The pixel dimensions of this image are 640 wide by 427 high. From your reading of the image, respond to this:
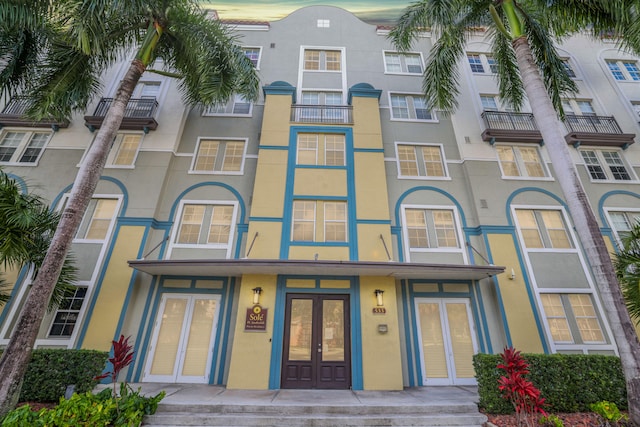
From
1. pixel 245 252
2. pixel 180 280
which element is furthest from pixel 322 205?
pixel 180 280

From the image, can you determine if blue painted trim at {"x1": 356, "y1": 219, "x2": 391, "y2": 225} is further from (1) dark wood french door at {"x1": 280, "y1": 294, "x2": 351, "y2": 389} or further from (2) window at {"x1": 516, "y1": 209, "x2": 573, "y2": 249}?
(2) window at {"x1": 516, "y1": 209, "x2": 573, "y2": 249}

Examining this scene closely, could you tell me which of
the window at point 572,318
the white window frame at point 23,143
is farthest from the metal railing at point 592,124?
the white window frame at point 23,143

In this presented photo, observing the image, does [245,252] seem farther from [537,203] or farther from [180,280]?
[537,203]

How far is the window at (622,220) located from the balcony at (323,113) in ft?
36.5

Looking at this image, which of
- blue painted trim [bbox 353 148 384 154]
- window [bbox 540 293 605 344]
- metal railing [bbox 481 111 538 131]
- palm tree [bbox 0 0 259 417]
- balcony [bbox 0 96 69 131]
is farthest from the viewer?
metal railing [bbox 481 111 538 131]

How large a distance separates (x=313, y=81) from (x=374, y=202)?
7535mm

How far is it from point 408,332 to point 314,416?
4374 mm

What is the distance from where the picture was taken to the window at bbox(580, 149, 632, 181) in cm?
1149

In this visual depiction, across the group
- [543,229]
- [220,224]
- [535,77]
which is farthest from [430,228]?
[220,224]

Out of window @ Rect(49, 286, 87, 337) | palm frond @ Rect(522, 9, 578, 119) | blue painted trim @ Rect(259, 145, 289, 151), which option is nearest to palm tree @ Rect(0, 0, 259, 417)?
blue painted trim @ Rect(259, 145, 289, 151)

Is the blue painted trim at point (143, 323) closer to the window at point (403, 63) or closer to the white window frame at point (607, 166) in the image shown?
the window at point (403, 63)

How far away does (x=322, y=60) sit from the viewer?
14305 millimetres

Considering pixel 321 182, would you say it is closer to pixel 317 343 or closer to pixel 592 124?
pixel 317 343

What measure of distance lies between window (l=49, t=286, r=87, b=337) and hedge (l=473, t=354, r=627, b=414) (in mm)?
11711
